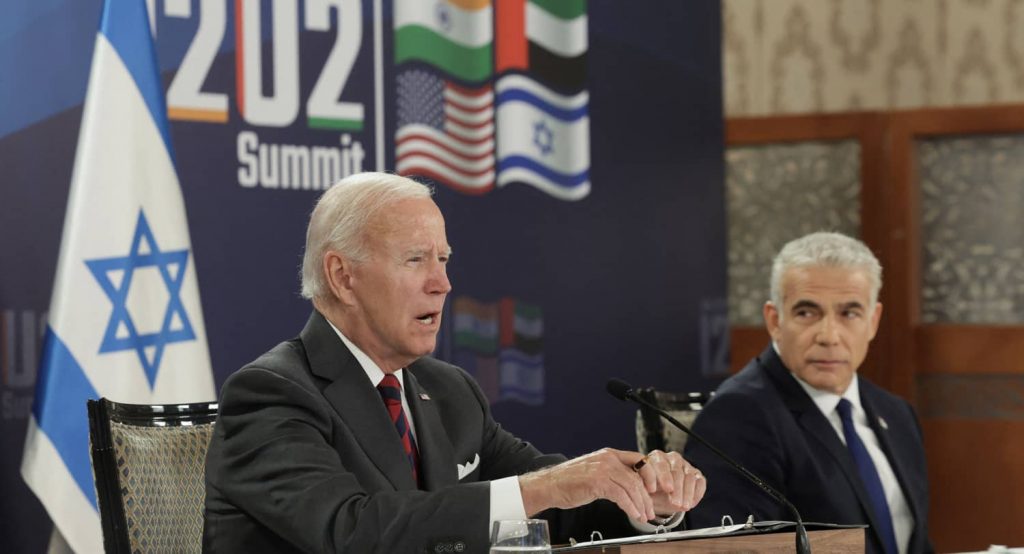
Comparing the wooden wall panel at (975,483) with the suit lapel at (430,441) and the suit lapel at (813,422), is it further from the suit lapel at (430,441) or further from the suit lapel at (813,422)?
the suit lapel at (430,441)

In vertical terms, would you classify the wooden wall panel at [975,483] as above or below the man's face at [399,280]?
below

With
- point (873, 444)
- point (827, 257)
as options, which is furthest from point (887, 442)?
point (827, 257)

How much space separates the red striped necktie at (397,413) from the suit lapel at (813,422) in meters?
1.05

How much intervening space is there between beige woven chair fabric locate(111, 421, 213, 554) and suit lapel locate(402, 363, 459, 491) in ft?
1.44

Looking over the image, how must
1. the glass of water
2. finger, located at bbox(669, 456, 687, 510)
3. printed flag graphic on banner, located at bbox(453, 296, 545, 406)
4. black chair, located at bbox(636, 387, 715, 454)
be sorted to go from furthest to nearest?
printed flag graphic on banner, located at bbox(453, 296, 545, 406), black chair, located at bbox(636, 387, 715, 454), finger, located at bbox(669, 456, 687, 510), the glass of water

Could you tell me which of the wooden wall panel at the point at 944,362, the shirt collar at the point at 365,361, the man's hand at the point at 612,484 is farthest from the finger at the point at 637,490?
the wooden wall panel at the point at 944,362

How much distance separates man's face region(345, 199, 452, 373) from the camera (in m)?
2.38

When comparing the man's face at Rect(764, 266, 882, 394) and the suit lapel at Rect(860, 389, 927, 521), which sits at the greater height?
the man's face at Rect(764, 266, 882, 394)

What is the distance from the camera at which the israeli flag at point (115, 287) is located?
130 inches

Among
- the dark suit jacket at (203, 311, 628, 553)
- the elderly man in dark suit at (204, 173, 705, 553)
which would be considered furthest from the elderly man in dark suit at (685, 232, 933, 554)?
the dark suit jacket at (203, 311, 628, 553)

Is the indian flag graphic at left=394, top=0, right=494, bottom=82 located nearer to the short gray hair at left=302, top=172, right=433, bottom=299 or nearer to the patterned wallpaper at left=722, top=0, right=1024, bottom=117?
the short gray hair at left=302, top=172, right=433, bottom=299

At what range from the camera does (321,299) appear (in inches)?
96.9

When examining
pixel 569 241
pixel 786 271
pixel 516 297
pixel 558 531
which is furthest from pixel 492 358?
pixel 558 531

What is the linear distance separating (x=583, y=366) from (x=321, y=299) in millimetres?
2354
